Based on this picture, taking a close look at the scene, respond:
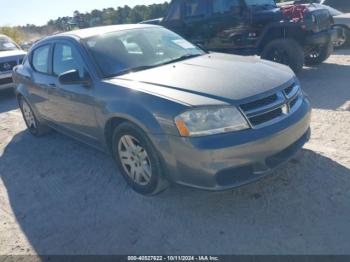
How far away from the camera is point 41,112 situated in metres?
5.41

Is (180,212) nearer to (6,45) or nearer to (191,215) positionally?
(191,215)

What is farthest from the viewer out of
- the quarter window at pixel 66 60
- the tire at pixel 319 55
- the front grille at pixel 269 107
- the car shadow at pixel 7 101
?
the car shadow at pixel 7 101

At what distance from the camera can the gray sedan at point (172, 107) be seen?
9.78 feet

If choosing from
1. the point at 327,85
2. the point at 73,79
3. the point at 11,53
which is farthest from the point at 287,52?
the point at 11,53

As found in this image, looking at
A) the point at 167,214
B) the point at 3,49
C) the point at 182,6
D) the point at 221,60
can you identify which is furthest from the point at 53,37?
the point at 3,49

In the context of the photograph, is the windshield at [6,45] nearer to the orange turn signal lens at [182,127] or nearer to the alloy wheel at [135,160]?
the alloy wheel at [135,160]

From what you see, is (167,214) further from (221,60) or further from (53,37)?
(53,37)

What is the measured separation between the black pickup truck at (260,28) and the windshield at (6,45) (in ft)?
15.9

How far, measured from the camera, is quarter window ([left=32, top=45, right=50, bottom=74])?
501cm

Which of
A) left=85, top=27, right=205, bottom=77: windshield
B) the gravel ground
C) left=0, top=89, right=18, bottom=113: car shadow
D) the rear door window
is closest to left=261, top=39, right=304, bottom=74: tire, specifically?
the rear door window

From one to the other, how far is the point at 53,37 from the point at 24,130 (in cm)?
231

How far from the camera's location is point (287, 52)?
737cm

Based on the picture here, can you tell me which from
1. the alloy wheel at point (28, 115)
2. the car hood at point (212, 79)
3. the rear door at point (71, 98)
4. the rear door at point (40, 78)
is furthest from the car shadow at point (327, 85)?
the alloy wheel at point (28, 115)

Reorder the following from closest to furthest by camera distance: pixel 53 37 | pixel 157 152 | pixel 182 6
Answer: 1. pixel 157 152
2. pixel 53 37
3. pixel 182 6
